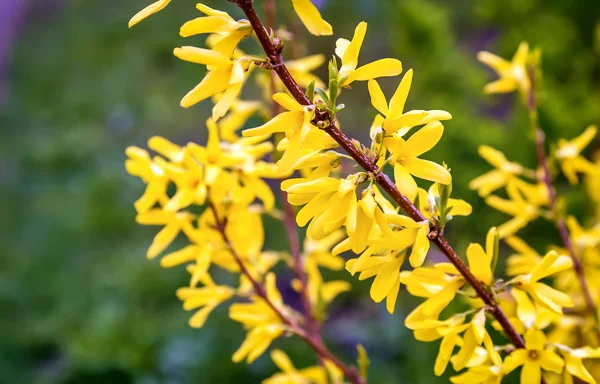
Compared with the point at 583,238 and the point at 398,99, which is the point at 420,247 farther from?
the point at 583,238

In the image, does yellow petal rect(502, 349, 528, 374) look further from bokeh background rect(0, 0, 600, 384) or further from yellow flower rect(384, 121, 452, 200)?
bokeh background rect(0, 0, 600, 384)

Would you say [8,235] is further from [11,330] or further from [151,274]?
[151,274]

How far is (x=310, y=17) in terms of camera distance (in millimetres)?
494

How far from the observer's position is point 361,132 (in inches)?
108

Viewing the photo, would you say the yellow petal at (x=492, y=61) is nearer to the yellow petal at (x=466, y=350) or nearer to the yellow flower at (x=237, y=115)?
the yellow flower at (x=237, y=115)

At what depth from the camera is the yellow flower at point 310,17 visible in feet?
1.61

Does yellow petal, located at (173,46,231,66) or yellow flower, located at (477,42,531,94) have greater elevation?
yellow petal, located at (173,46,231,66)

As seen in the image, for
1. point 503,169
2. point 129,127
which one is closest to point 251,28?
point 503,169

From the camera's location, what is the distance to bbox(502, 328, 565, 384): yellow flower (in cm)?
58

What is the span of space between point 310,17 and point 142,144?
109 inches

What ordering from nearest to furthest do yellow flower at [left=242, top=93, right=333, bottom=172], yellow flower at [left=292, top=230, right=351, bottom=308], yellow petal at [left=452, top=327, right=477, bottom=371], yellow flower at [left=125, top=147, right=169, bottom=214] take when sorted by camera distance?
1. yellow flower at [left=242, top=93, right=333, bottom=172]
2. yellow petal at [left=452, top=327, right=477, bottom=371]
3. yellow flower at [left=125, top=147, right=169, bottom=214]
4. yellow flower at [left=292, top=230, right=351, bottom=308]

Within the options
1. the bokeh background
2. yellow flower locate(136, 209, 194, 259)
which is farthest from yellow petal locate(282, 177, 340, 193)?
the bokeh background

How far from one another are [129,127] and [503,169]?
2843mm

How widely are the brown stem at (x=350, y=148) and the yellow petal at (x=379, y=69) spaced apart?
Result: 50 millimetres
